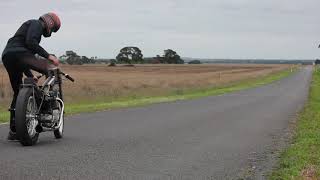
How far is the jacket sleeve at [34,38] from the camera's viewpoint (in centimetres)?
814

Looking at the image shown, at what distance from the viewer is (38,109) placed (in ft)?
27.5

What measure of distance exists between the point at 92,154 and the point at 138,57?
16851 cm

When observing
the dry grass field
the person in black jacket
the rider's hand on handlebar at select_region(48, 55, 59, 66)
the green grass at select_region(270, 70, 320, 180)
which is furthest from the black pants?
the dry grass field

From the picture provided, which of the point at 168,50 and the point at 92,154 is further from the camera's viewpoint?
the point at 168,50

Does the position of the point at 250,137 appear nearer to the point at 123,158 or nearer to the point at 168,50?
the point at 123,158

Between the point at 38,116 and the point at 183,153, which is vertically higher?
the point at 38,116

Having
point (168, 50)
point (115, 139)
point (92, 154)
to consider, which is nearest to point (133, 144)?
point (115, 139)

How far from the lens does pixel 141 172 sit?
6773 millimetres

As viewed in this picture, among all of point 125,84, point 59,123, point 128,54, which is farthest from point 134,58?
point 59,123

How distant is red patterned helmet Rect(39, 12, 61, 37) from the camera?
839 cm

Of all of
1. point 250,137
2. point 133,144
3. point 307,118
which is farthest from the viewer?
point 307,118

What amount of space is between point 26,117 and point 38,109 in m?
0.45

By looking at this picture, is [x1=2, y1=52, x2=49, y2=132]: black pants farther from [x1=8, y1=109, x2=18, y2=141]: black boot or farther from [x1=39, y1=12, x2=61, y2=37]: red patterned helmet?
[x1=39, y1=12, x2=61, y2=37]: red patterned helmet

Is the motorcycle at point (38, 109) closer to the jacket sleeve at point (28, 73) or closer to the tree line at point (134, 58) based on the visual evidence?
the jacket sleeve at point (28, 73)
